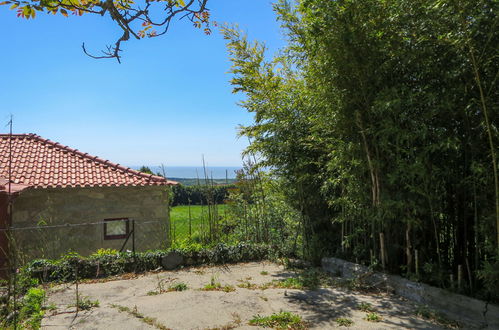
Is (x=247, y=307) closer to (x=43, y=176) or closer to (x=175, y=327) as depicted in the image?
(x=175, y=327)

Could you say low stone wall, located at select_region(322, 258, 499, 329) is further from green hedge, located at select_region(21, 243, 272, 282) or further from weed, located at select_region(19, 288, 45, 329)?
weed, located at select_region(19, 288, 45, 329)

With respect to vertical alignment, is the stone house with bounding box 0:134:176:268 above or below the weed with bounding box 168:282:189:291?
above

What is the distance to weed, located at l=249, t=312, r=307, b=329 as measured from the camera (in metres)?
2.99

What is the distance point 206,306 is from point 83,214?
17.1 feet

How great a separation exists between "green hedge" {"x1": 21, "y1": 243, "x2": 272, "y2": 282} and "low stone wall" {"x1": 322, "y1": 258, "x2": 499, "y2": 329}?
6.66ft

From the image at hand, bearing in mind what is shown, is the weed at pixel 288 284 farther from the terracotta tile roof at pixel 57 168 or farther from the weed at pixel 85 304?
the terracotta tile roof at pixel 57 168

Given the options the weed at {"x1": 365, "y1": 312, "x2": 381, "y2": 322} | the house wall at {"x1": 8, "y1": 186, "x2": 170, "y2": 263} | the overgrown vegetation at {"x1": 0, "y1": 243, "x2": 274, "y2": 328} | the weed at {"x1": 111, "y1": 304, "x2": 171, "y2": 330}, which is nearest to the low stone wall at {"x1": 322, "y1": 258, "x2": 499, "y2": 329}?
the weed at {"x1": 365, "y1": 312, "x2": 381, "y2": 322}

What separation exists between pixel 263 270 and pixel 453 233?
2.68 meters

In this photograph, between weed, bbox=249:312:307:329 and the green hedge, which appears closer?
weed, bbox=249:312:307:329

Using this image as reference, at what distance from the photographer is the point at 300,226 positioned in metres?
5.71

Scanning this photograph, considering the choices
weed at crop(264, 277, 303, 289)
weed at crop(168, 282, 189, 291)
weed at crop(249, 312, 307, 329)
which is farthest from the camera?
weed at crop(264, 277, 303, 289)

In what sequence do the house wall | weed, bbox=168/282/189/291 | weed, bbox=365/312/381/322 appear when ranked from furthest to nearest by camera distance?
the house wall
weed, bbox=168/282/189/291
weed, bbox=365/312/381/322

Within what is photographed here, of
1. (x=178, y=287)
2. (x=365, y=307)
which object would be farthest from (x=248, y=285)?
(x=365, y=307)

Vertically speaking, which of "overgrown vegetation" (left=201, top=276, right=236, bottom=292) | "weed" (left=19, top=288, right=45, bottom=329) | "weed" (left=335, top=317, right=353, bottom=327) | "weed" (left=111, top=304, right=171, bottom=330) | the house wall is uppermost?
the house wall
